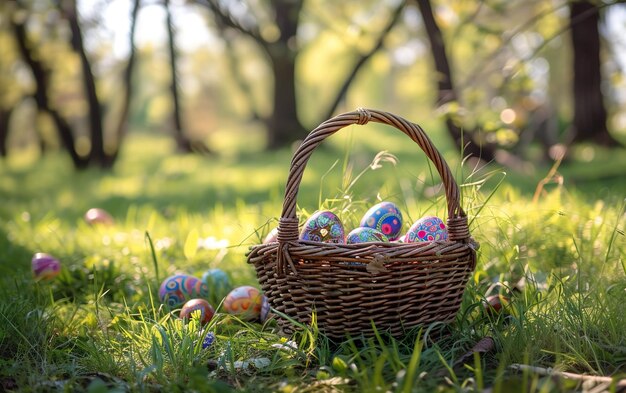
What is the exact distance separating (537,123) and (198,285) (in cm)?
791

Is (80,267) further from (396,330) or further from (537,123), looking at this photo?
(537,123)

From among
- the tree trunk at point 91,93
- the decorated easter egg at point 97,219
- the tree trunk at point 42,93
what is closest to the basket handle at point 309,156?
the decorated easter egg at point 97,219

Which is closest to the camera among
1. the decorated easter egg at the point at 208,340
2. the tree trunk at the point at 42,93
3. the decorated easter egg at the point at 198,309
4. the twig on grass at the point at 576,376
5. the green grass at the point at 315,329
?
the twig on grass at the point at 576,376

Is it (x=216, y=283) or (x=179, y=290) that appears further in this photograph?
(x=216, y=283)

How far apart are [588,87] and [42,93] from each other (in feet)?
28.5

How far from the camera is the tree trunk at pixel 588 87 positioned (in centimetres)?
823

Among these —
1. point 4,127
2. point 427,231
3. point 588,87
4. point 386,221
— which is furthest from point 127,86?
point 4,127

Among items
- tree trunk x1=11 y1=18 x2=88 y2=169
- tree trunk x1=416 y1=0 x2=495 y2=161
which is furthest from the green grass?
tree trunk x1=11 y1=18 x2=88 y2=169

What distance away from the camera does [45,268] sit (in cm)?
308

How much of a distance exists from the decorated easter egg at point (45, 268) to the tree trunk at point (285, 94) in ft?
25.7

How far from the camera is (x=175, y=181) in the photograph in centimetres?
834

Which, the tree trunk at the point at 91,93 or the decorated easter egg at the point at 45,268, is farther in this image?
the tree trunk at the point at 91,93

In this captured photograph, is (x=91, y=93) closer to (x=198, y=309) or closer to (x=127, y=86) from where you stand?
(x=127, y=86)

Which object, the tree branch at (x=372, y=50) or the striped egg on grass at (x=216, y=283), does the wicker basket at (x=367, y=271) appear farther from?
the tree branch at (x=372, y=50)
